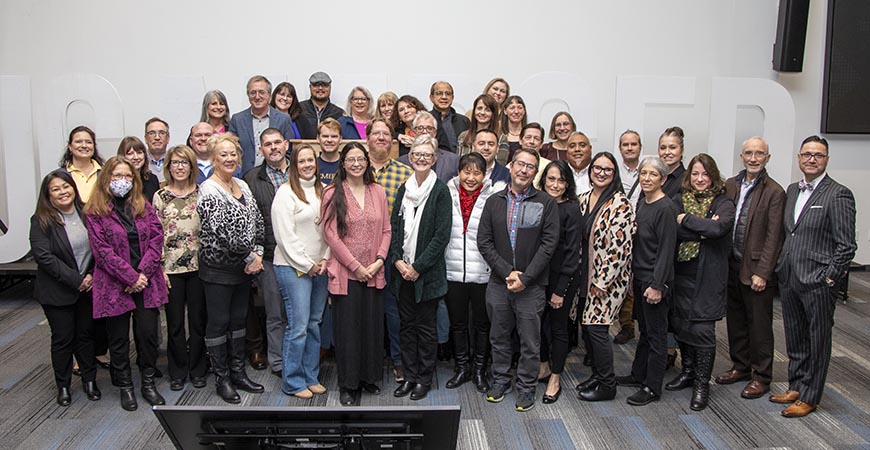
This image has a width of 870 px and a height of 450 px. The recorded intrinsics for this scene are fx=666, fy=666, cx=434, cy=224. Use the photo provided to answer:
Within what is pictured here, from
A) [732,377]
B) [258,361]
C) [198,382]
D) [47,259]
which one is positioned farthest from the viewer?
[258,361]

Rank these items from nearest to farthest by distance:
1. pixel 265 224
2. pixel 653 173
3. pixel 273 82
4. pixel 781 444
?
pixel 781 444
pixel 653 173
pixel 265 224
pixel 273 82

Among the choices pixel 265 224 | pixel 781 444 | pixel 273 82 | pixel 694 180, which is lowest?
pixel 781 444

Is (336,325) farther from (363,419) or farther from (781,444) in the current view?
(781,444)

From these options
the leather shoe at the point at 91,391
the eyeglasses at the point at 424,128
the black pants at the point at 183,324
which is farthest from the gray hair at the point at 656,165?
the leather shoe at the point at 91,391

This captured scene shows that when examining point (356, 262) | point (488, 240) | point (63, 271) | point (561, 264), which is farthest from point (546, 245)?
point (63, 271)

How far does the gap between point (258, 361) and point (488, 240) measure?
5.88 feet

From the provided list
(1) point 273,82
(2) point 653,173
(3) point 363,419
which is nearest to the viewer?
(3) point 363,419

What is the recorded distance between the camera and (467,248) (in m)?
3.88

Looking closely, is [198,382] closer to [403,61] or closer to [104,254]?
[104,254]

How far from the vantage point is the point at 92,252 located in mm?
3682

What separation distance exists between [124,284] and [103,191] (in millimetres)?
522

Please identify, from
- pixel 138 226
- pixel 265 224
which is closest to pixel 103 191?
pixel 138 226

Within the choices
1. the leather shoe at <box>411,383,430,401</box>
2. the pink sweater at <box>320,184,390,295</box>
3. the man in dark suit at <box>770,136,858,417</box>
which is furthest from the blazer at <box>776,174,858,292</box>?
the pink sweater at <box>320,184,390,295</box>

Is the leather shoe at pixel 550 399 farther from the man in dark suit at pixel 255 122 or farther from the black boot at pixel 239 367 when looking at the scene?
the man in dark suit at pixel 255 122
